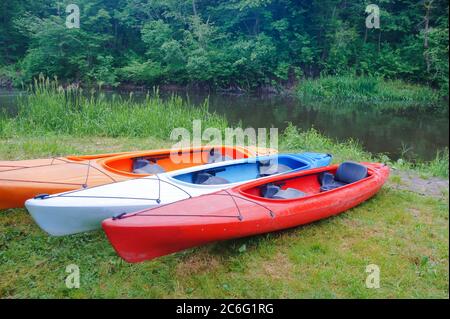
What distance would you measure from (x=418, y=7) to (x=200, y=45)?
30.2 feet

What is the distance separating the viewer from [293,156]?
493 cm

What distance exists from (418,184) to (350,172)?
3.57 ft

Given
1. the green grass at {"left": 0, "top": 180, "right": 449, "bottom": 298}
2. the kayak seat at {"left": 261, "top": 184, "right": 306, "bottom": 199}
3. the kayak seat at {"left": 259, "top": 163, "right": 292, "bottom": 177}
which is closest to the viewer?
the green grass at {"left": 0, "top": 180, "right": 449, "bottom": 298}

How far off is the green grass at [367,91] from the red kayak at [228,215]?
37.2 ft

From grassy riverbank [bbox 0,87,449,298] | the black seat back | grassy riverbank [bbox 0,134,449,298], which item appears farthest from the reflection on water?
grassy riverbank [bbox 0,134,449,298]

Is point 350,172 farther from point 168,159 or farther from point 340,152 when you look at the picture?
point 168,159

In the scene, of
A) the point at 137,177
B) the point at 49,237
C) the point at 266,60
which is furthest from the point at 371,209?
the point at 266,60

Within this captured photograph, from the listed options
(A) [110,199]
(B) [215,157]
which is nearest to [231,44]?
(B) [215,157]

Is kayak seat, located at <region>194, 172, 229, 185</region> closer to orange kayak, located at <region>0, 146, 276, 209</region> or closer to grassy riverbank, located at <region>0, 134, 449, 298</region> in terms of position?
orange kayak, located at <region>0, 146, 276, 209</region>

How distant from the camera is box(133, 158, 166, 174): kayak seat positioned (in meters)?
4.48

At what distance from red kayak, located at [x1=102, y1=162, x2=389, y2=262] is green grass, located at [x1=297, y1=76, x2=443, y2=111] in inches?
447

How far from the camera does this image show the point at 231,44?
692 inches

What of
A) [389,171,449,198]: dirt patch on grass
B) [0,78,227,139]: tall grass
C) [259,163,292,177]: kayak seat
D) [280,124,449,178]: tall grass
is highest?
[0,78,227,139]: tall grass
